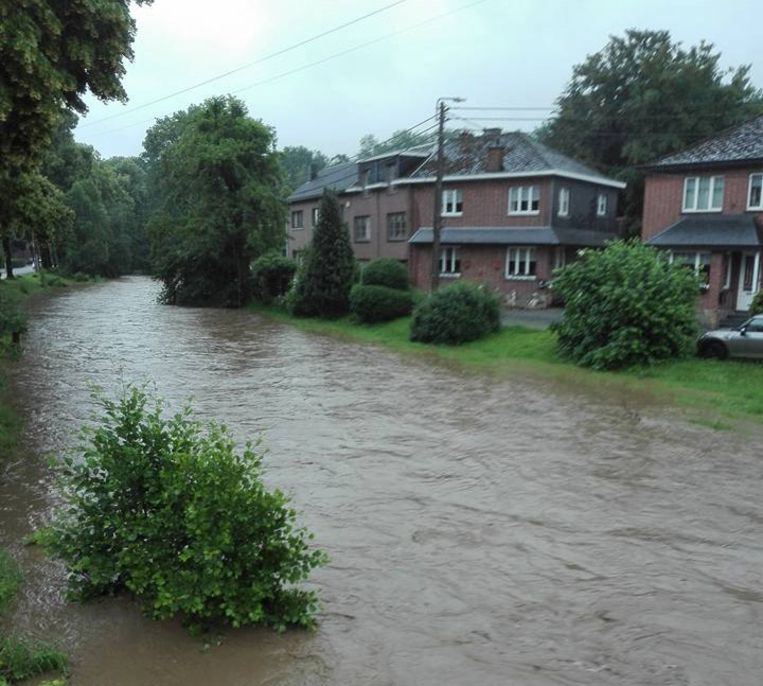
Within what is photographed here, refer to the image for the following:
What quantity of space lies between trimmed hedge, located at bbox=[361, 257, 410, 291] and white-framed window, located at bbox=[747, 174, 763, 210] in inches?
581

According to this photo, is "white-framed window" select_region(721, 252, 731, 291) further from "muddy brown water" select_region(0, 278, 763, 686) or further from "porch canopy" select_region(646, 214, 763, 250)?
"muddy brown water" select_region(0, 278, 763, 686)

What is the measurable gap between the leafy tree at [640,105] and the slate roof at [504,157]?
26.2ft

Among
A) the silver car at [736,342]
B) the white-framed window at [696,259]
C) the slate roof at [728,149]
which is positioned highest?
the slate roof at [728,149]

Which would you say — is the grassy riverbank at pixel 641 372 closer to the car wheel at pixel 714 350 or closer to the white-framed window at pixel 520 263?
the car wheel at pixel 714 350

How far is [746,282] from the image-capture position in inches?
1152

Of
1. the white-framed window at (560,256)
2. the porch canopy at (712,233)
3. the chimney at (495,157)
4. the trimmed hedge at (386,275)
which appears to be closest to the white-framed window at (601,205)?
the white-framed window at (560,256)

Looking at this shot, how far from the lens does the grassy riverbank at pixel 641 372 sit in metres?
16.6

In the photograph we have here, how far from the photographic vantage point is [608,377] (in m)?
20.6

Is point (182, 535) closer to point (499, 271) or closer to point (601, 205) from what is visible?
point (499, 271)

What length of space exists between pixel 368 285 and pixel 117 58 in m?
22.0

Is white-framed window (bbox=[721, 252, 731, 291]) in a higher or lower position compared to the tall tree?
lower

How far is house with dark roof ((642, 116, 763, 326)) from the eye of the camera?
28.1 meters

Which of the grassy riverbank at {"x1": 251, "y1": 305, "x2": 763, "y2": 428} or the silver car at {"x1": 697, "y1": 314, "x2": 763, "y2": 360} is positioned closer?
the grassy riverbank at {"x1": 251, "y1": 305, "x2": 763, "y2": 428}

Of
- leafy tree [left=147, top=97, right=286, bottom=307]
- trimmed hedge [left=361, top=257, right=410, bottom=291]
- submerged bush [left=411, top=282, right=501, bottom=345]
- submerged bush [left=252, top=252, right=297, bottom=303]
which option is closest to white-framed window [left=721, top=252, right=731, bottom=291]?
submerged bush [left=411, top=282, right=501, bottom=345]
